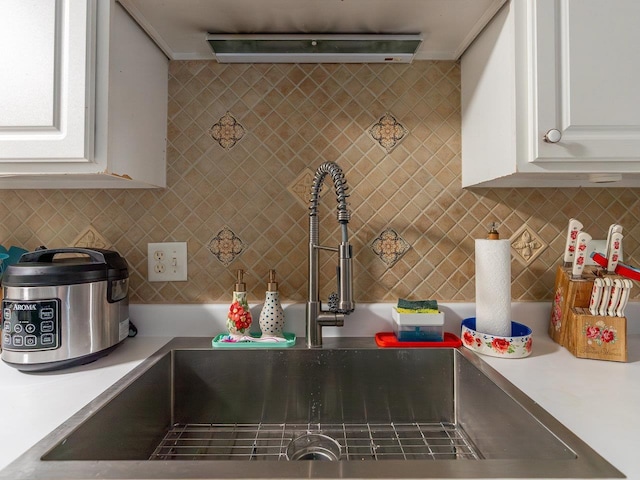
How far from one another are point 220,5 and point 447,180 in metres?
0.78

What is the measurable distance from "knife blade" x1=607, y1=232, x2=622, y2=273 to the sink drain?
2.78ft

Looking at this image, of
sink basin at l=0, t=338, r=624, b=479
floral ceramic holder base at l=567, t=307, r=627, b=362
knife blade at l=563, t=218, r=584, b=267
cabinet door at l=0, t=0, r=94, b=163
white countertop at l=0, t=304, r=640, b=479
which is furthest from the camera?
A: knife blade at l=563, t=218, r=584, b=267

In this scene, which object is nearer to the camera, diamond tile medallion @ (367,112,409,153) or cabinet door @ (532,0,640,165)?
cabinet door @ (532,0,640,165)

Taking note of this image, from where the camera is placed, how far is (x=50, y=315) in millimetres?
866

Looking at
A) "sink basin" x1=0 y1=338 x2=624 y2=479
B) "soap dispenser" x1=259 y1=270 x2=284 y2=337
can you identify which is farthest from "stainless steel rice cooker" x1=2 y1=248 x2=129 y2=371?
"soap dispenser" x1=259 y1=270 x2=284 y2=337

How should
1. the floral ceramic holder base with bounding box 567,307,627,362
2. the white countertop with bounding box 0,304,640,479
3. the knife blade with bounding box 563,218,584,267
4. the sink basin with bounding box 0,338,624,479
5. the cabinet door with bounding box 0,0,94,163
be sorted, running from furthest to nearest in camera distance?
1. the knife blade with bounding box 563,218,584,267
2. the floral ceramic holder base with bounding box 567,307,627,362
3. the cabinet door with bounding box 0,0,94,163
4. the sink basin with bounding box 0,338,624,479
5. the white countertop with bounding box 0,304,640,479

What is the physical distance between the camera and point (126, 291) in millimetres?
1045

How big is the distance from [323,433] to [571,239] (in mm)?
843

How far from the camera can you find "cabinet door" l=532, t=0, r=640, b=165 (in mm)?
820

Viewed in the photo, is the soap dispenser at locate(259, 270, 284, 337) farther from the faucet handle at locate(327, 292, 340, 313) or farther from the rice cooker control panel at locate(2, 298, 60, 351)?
the rice cooker control panel at locate(2, 298, 60, 351)

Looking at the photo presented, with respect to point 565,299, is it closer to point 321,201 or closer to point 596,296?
point 596,296

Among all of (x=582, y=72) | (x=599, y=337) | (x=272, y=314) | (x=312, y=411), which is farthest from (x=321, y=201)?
(x=599, y=337)

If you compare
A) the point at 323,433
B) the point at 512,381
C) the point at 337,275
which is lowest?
the point at 323,433

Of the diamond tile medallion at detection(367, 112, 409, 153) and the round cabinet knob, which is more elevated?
the diamond tile medallion at detection(367, 112, 409, 153)
